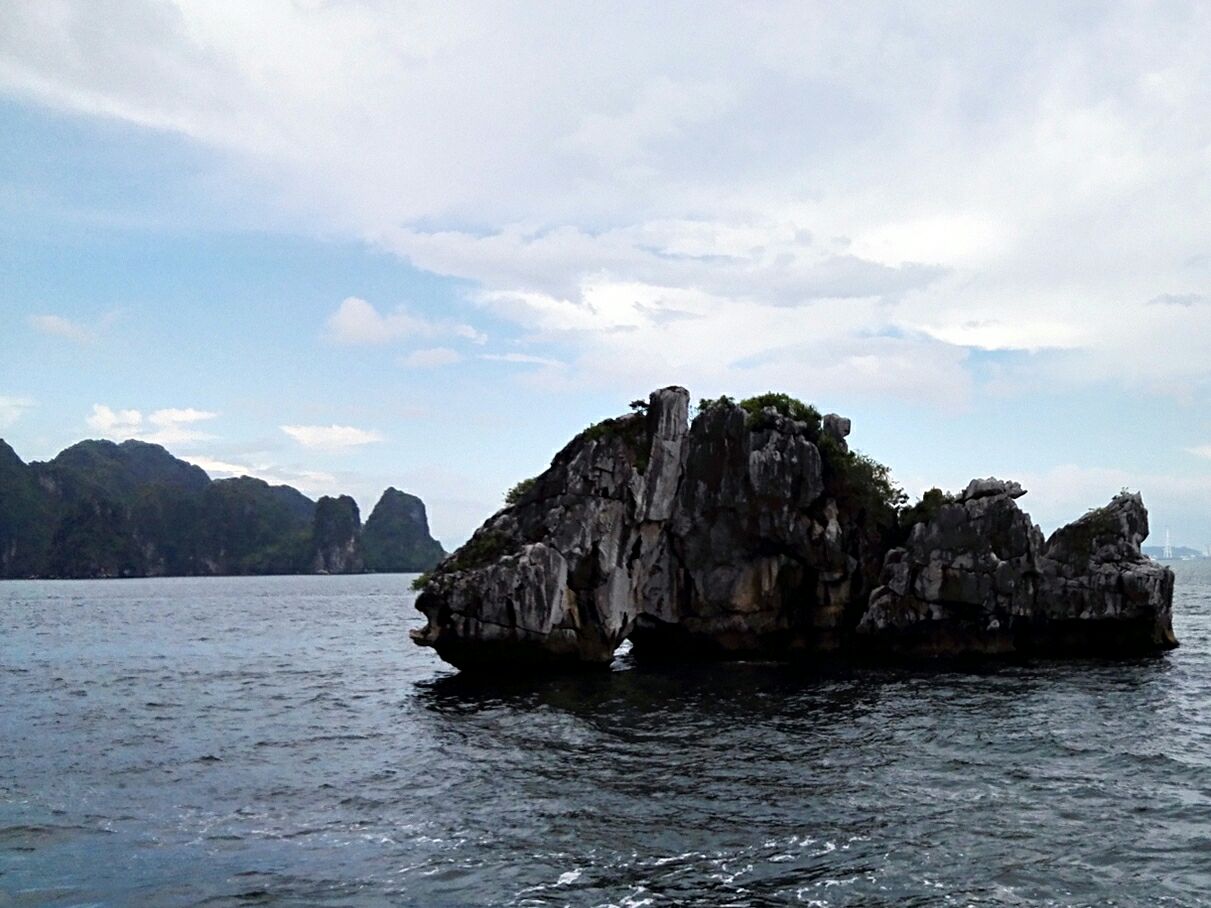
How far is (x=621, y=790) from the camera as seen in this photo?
23.2m

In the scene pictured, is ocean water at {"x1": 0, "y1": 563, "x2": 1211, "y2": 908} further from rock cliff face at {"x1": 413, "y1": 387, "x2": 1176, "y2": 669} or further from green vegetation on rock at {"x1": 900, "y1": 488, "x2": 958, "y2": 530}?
green vegetation on rock at {"x1": 900, "y1": 488, "x2": 958, "y2": 530}

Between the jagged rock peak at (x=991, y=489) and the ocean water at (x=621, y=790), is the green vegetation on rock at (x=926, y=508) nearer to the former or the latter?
the jagged rock peak at (x=991, y=489)

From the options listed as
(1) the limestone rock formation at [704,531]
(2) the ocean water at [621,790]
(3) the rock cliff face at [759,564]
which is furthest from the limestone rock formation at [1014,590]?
(2) the ocean water at [621,790]

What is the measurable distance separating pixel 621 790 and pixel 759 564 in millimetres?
26948

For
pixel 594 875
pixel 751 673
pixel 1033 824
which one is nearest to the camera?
pixel 594 875

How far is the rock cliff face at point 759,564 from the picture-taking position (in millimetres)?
43719

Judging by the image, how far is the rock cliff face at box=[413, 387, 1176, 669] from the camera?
43.7 m

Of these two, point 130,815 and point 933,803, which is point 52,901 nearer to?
point 130,815

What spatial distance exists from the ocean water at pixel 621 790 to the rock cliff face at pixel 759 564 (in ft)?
11.8

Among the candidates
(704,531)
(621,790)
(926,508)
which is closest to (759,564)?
(704,531)

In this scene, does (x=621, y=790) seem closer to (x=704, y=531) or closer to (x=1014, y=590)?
(x=704, y=531)

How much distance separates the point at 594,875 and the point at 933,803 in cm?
872

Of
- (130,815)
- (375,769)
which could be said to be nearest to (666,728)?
(375,769)

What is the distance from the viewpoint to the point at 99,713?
35438mm
